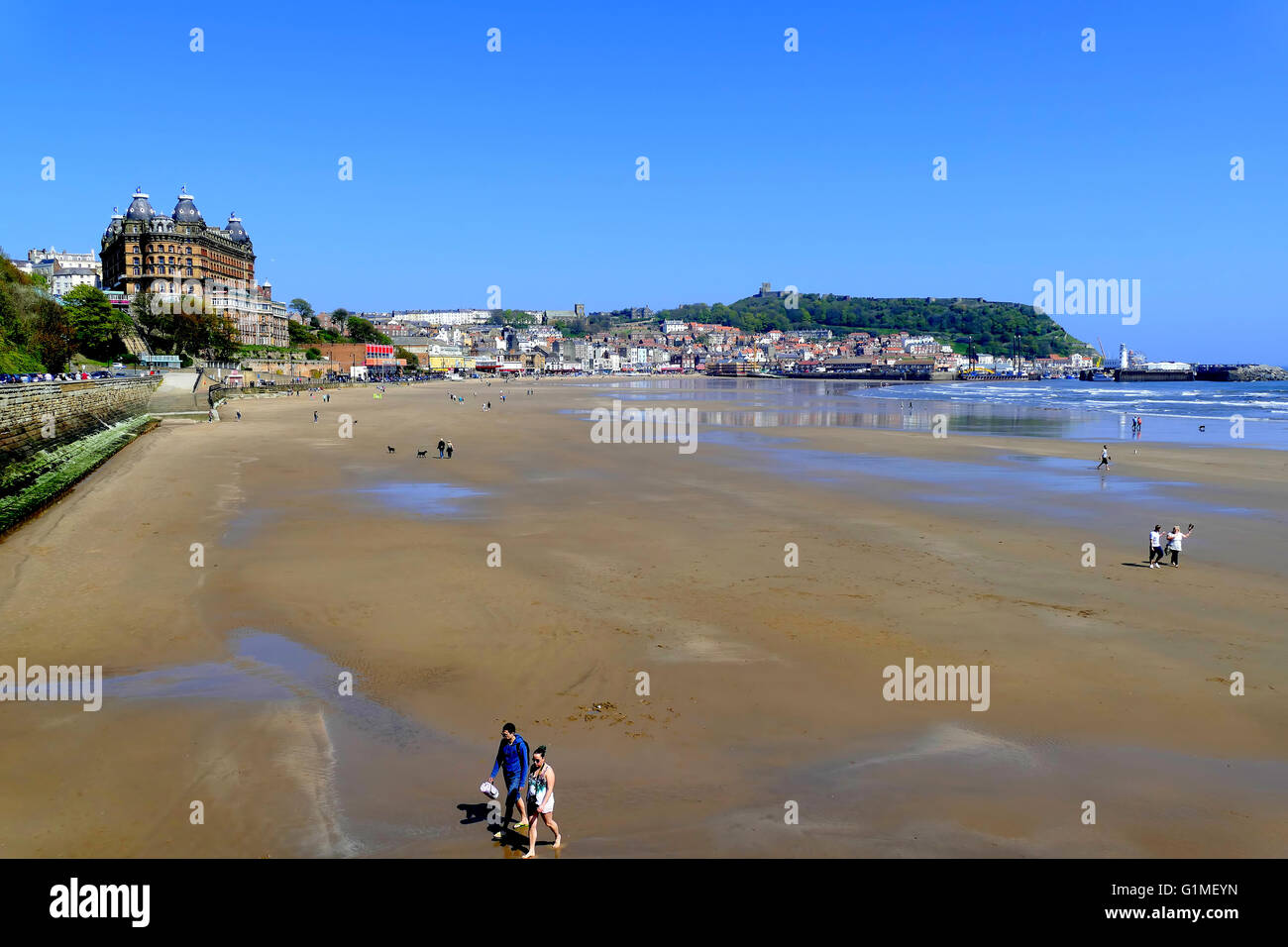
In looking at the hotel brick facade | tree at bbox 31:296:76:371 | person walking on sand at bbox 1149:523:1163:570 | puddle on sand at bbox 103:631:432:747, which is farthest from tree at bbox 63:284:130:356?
person walking on sand at bbox 1149:523:1163:570

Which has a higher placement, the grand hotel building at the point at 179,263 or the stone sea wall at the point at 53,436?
the grand hotel building at the point at 179,263

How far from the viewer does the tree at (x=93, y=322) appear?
278 feet

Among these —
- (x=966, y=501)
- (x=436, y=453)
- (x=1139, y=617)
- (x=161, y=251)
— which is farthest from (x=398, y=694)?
(x=161, y=251)

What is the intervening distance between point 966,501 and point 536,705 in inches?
773

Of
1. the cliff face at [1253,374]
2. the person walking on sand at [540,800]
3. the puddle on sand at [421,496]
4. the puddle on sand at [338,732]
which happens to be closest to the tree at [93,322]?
the puddle on sand at [421,496]

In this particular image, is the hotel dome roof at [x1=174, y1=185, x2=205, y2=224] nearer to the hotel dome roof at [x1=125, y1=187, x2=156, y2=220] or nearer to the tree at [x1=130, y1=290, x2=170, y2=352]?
the hotel dome roof at [x1=125, y1=187, x2=156, y2=220]

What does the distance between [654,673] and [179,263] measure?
5821 inches

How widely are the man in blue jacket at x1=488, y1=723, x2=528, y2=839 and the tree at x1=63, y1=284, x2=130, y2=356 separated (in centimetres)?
9057

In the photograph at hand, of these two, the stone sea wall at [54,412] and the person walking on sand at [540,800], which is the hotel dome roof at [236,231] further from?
the person walking on sand at [540,800]

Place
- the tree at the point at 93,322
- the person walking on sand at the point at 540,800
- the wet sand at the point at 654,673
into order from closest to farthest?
the person walking on sand at the point at 540,800, the wet sand at the point at 654,673, the tree at the point at 93,322

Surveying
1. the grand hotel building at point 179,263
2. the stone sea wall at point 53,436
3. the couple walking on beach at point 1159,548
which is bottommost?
the couple walking on beach at point 1159,548

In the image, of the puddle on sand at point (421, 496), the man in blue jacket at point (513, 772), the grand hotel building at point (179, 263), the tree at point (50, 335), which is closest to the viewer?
the man in blue jacket at point (513, 772)

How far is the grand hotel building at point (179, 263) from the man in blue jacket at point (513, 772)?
5200 inches

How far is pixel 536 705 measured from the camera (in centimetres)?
1121
